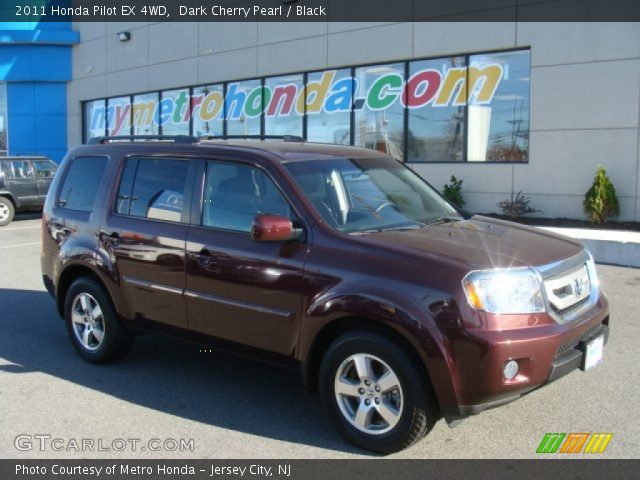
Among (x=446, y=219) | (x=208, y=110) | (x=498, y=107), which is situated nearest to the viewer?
(x=446, y=219)

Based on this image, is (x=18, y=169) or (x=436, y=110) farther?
(x=18, y=169)

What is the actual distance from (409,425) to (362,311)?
0.68 m

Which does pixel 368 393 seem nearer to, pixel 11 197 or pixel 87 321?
pixel 87 321

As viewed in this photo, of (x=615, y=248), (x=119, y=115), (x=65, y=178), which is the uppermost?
(x=119, y=115)

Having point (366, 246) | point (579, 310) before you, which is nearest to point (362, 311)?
point (366, 246)

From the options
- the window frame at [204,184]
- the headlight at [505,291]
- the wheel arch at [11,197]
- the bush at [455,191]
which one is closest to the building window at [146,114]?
the wheel arch at [11,197]

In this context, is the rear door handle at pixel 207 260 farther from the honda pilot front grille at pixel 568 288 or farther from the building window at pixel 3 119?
the building window at pixel 3 119

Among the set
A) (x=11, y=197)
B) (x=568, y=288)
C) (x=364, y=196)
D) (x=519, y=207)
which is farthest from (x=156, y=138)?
(x=11, y=197)

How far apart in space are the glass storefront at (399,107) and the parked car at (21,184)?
5526mm

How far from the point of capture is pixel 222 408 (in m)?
4.86

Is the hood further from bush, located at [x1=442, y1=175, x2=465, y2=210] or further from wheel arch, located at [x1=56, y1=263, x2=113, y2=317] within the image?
bush, located at [x1=442, y1=175, x2=465, y2=210]

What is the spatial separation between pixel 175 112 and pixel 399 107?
9.01 meters

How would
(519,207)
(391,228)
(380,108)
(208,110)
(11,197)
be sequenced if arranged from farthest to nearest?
(208,110) → (11,197) → (380,108) → (519,207) → (391,228)

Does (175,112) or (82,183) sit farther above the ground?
(175,112)
